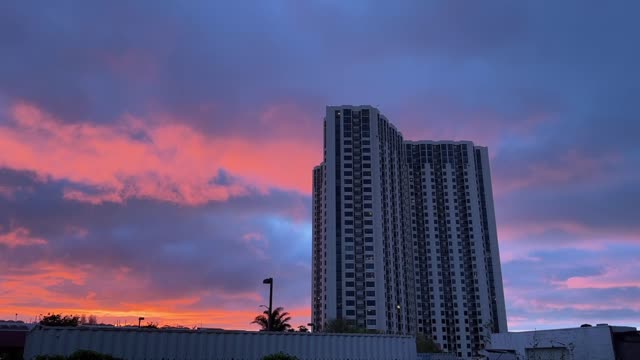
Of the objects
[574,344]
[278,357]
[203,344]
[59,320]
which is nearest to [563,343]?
[574,344]

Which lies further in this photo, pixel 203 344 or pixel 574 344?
pixel 574 344

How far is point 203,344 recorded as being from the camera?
73.0ft

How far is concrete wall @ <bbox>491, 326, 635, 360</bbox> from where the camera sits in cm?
3650

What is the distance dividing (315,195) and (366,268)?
45.5 metres

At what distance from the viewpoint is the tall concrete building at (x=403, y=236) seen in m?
138

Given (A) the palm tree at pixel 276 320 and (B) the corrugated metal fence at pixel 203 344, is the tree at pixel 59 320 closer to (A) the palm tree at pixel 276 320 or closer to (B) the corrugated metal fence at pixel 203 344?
(A) the palm tree at pixel 276 320

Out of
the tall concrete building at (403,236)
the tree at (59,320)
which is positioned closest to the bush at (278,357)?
the tree at (59,320)

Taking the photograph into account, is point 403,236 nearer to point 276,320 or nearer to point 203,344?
point 276,320

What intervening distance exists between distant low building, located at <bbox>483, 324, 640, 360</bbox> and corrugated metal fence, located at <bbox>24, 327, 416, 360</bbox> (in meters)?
16.0

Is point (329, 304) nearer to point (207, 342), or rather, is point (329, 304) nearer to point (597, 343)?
point (597, 343)

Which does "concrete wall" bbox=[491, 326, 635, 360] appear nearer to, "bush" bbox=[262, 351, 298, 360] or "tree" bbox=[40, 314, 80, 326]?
"bush" bbox=[262, 351, 298, 360]

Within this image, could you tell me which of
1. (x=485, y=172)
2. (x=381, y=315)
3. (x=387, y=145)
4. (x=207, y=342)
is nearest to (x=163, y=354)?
(x=207, y=342)

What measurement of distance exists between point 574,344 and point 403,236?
4831 inches

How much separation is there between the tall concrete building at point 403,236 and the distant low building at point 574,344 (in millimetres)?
88195
